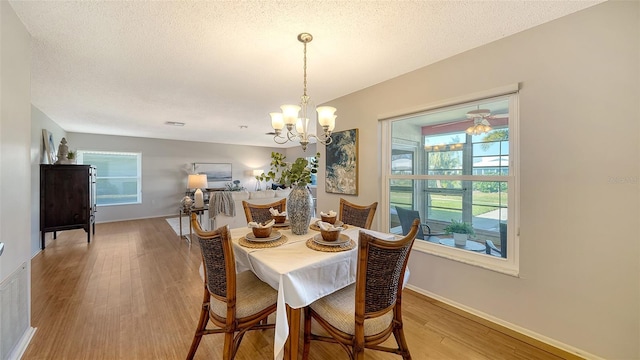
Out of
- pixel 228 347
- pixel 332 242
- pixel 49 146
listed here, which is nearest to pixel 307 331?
pixel 228 347

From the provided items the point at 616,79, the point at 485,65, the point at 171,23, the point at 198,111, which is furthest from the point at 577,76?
the point at 198,111

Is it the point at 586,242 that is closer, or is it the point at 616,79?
the point at 616,79

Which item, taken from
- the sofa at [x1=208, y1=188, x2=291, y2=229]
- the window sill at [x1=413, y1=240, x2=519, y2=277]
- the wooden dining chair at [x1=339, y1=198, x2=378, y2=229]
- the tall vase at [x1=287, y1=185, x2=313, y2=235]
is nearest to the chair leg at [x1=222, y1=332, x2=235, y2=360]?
the tall vase at [x1=287, y1=185, x2=313, y2=235]

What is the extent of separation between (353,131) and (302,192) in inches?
60.0

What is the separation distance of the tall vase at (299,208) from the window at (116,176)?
662 cm

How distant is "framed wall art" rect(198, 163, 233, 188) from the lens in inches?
291

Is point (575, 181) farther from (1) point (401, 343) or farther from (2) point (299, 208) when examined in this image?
(2) point (299, 208)

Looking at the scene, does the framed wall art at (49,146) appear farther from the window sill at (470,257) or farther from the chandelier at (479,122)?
the chandelier at (479,122)

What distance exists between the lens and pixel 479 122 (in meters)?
2.11

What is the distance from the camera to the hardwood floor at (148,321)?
167 centimetres

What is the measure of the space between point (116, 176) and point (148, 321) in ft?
19.6

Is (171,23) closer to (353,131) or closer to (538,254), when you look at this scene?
(353,131)

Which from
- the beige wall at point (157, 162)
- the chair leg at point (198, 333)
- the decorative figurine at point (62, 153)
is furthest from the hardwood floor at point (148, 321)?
the beige wall at point (157, 162)

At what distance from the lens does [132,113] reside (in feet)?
13.0
